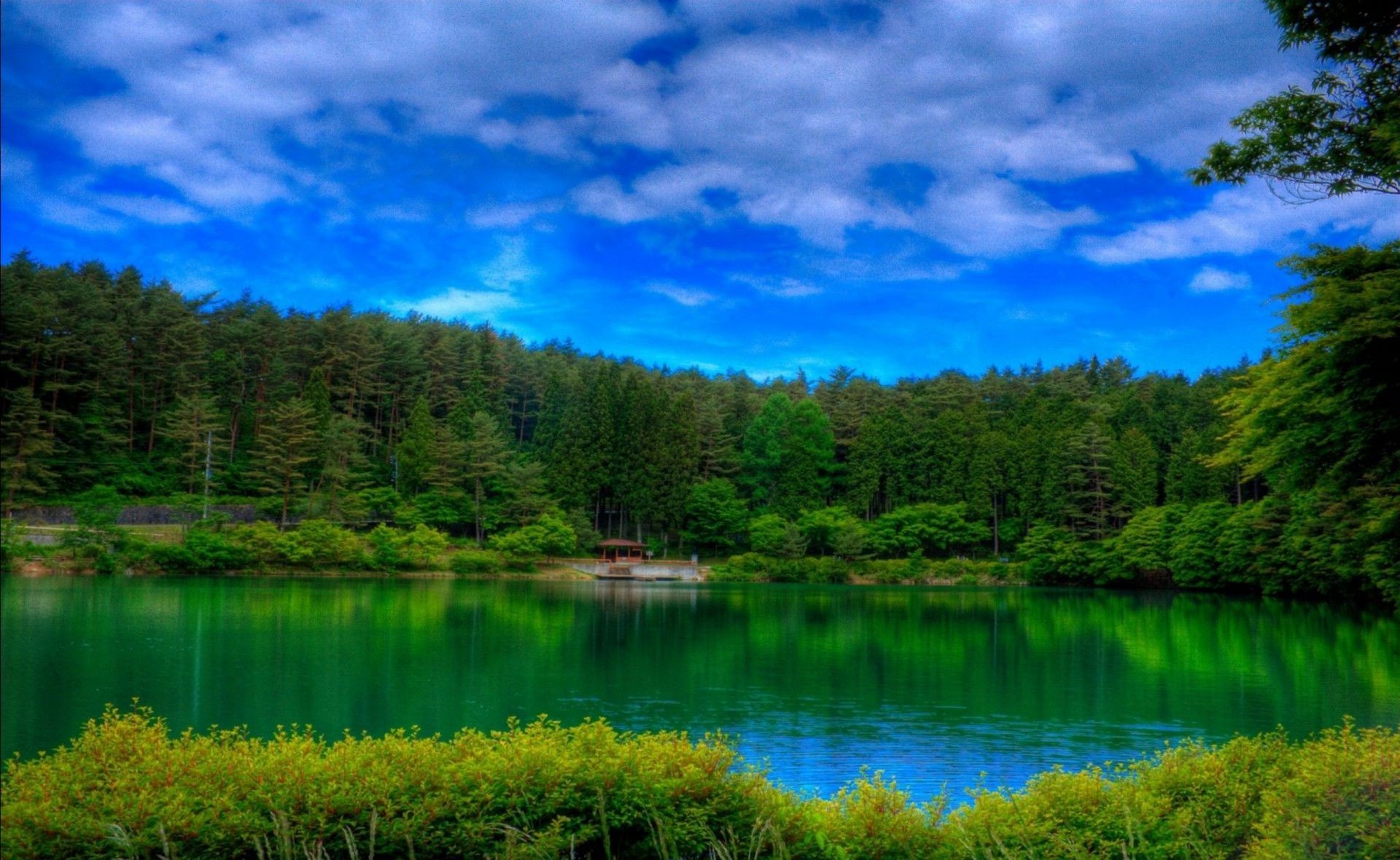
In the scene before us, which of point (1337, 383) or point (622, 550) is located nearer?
point (1337, 383)

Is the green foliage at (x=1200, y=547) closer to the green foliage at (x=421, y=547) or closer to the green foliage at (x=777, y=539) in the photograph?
the green foliage at (x=777, y=539)

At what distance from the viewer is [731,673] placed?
→ 1684 cm

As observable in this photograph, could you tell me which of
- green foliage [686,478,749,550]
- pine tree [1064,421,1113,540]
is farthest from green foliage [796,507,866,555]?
pine tree [1064,421,1113,540]

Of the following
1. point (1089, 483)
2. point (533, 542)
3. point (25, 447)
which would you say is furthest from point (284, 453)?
point (1089, 483)

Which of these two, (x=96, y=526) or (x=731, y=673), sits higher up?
(x=96, y=526)

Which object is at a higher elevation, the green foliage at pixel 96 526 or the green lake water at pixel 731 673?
the green foliage at pixel 96 526

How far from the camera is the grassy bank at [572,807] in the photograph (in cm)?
402

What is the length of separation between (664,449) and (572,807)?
53.3 meters

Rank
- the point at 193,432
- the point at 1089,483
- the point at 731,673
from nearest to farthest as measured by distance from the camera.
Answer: the point at 731,673
the point at 193,432
the point at 1089,483

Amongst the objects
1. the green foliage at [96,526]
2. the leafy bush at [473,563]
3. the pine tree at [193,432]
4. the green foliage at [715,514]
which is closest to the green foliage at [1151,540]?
the green foliage at [715,514]

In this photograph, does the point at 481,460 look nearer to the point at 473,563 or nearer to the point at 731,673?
the point at 473,563

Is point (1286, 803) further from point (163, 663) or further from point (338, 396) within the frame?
point (338, 396)

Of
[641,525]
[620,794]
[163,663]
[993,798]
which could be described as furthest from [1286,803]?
[641,525]

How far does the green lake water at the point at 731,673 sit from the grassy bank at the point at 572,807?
3.78 m
